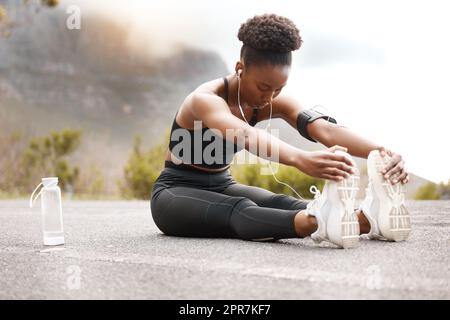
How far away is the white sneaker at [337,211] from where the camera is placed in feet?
6.64

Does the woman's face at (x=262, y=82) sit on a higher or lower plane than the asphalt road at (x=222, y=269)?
higher

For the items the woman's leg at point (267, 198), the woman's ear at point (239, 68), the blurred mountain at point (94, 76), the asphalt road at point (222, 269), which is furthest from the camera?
the blurred mountain at point (94, 76)

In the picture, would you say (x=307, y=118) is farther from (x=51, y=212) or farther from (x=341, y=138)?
(x=51, y=212)

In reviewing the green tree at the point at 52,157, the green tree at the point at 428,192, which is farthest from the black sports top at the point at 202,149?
the green tree at the point at 52,157

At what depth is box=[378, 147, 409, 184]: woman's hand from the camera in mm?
2252

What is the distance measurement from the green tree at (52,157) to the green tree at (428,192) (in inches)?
196

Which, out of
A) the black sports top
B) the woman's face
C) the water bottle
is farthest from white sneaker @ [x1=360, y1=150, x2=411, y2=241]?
the water bottle

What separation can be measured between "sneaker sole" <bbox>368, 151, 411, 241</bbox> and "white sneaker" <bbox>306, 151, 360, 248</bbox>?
0.20 m

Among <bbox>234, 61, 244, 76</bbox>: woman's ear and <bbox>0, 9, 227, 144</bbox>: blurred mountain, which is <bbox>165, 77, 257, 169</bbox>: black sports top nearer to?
<bbox>234, 61, 244, 76</bbox>: woman's ear

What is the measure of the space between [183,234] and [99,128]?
60.2ft

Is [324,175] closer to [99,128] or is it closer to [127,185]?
[127,185]

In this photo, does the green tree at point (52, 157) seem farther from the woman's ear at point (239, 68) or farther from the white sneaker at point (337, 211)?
the white sneaker at point (337, 211)

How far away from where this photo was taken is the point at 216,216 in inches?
95.3
